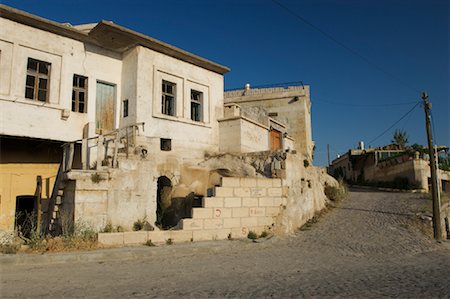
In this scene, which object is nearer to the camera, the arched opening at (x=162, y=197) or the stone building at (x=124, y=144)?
the stone building at (x=124, y=144)

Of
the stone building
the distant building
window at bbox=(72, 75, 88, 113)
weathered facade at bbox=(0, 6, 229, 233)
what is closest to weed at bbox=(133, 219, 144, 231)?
the stone building

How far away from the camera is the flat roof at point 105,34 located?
43.1ft

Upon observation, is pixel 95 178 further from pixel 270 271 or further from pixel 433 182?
pixel 433 182

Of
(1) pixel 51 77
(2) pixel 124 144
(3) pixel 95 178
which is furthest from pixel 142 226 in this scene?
(1) pixel 51 77

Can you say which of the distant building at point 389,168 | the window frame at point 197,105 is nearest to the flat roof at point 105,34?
the window frame at point 197,105

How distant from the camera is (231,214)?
39.1 feet

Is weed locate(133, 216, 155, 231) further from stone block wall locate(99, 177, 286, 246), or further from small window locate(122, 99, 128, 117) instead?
small window locate(122, 99, 128, 117)

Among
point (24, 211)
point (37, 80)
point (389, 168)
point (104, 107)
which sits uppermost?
point (37, 80)

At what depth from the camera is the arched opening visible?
14095 mm

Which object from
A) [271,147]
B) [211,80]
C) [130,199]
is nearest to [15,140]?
[130,199]

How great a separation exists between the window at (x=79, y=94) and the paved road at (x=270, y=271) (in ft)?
27.7

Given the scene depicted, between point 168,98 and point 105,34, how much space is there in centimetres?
415

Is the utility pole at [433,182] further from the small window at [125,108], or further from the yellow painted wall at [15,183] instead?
the yellow painted wall at [15,183]

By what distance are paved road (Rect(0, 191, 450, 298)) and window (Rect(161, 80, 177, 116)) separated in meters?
8.38
